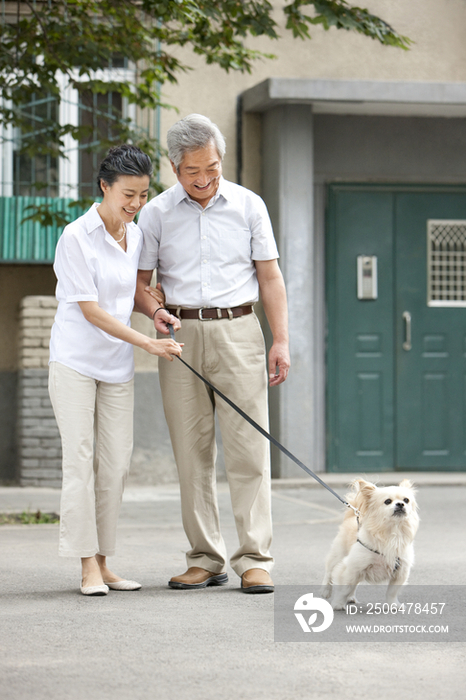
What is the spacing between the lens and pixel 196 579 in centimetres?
448

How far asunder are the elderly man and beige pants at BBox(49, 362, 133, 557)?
0.29 metres

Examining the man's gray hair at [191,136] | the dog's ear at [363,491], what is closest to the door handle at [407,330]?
the man's gray hair at [191,136]

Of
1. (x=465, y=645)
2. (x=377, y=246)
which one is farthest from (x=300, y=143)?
(x=465, y=645)

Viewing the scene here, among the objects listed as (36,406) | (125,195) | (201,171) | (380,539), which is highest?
(201,171)

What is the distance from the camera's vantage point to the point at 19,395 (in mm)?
8719

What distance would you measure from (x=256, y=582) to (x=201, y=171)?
1.87 m

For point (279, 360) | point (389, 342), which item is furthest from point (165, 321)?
point (389, 342)

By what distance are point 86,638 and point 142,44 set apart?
5175 mm

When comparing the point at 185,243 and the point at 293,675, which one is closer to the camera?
the point at 293,675

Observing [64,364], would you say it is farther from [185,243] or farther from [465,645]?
Result: [465,645]

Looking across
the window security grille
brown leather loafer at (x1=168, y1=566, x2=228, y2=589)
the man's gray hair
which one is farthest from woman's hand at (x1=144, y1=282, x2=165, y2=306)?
the window security grille

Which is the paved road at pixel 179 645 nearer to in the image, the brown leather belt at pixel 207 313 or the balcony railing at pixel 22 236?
the brown leather belt at pixel 207 313

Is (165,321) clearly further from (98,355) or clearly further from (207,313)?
(98,355)

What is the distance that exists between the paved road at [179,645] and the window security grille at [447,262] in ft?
13.7
